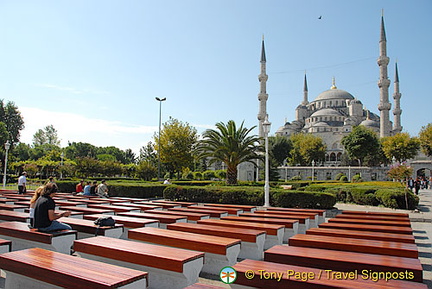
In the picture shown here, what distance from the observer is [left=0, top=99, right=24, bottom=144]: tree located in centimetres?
5512

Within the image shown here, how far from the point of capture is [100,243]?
4852 millimetres

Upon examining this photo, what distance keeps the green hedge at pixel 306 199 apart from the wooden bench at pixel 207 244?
10.3 m

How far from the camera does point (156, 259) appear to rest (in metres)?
4.14

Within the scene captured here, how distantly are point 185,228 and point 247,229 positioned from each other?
4.22ft

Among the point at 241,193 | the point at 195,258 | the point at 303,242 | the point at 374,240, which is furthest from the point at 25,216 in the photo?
the point at 241,193

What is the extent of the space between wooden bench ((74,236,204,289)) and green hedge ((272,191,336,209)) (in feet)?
37.1

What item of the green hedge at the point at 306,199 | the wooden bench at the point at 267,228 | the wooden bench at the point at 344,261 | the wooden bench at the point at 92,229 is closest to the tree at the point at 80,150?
the green hedge at the point at 306,199

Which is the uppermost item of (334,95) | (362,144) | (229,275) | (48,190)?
(334,95)

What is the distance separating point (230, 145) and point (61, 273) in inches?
723

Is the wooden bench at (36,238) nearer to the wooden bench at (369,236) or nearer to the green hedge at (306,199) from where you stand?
the wooden bench at (369,236)

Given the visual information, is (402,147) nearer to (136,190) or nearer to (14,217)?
(136,190)

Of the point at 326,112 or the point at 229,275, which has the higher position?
the point at 326,112

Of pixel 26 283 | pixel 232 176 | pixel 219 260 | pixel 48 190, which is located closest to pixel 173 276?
pixel 219 260

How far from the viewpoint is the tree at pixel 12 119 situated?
55125 mm
